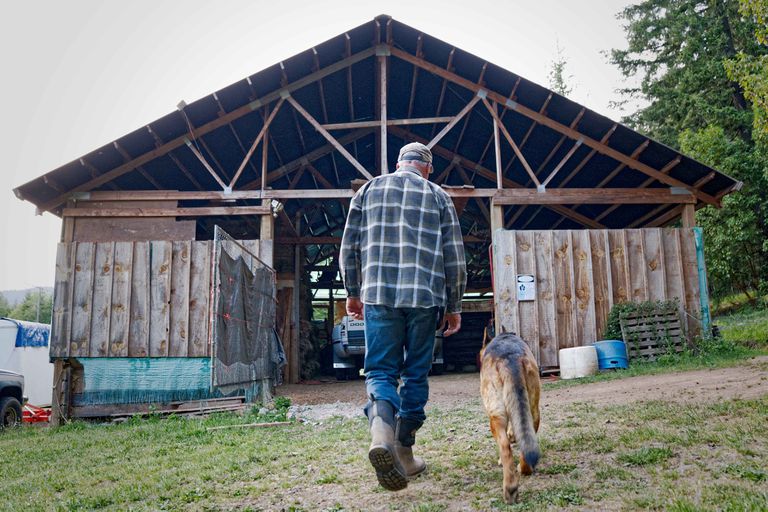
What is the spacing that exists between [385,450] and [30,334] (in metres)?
20.6

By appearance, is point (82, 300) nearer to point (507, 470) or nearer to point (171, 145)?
point (171, 145)

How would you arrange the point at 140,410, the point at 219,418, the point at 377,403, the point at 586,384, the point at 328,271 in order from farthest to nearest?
the point at 328,271
the point at 140,410
the point at 586,384
the point at 219,418
the point at 377,403

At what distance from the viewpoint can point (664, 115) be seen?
2602cm

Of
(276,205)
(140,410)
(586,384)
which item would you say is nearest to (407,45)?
(276,205)

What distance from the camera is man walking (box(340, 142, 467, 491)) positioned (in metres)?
3.46

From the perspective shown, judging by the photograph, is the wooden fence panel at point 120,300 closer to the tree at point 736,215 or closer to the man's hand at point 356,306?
the man's hand at point 356,306

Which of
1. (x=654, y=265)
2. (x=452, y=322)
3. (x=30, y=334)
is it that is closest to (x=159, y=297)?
(x=452, y=322)

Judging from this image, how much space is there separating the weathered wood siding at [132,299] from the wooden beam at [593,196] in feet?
20.3

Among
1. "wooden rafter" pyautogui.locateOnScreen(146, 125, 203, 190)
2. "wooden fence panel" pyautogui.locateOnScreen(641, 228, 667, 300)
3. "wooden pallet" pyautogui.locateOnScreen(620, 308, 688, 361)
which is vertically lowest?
"wooden pallet" pyautogui.locateOnScreen(620, 308, 688, 361)

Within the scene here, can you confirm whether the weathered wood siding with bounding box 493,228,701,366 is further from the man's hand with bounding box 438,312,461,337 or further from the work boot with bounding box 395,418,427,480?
the work boot with bounding box 395,418,427,480

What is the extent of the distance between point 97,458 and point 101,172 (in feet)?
23.4

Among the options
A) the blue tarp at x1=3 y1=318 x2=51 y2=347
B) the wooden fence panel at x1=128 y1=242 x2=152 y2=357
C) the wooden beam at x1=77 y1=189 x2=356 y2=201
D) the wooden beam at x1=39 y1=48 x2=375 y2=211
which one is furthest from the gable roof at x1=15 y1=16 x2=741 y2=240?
the blue tarp at x1=3 y1=318 x2=51 y2=347

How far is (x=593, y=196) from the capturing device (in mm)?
12039

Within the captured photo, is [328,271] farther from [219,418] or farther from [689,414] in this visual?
[689,414]
